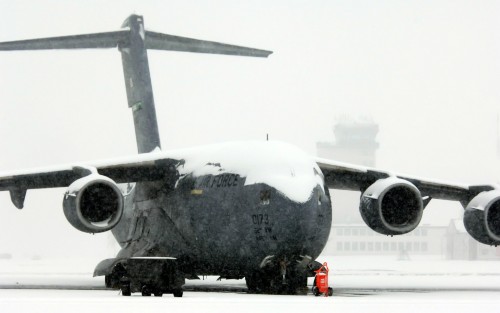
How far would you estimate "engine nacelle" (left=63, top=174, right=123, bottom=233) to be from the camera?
1755 centimetres

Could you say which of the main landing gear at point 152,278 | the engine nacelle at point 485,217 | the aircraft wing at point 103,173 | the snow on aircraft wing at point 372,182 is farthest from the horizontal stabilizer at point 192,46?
the main landing gear at point 152,278

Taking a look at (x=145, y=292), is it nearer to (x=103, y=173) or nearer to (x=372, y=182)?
(x=103, y=173)

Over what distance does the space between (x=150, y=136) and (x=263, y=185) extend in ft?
25.9

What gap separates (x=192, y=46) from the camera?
79.2 ft

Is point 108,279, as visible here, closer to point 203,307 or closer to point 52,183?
point 52,183

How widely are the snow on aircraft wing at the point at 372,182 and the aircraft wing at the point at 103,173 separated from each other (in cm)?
343

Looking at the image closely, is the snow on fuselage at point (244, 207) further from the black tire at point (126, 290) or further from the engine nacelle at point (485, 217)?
the engine nacelle at point (485, 217)

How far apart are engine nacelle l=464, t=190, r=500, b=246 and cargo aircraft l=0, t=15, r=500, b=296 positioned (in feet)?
0.09

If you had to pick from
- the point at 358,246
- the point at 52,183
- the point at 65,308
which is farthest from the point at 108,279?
the point at 358,246

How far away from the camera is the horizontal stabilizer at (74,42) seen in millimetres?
22281

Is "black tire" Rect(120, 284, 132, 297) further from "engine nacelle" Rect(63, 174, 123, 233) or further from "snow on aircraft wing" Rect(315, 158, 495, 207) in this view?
"snow on aircraft wing" Rect(315, 158, 495, 207)

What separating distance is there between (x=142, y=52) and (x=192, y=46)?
4.58ft

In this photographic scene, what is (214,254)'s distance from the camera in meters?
18.2

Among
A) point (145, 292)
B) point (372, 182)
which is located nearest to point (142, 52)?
point (372, 182)
